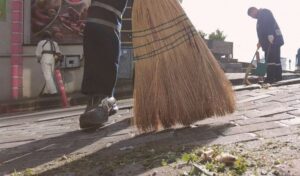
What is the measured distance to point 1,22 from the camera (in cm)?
1392

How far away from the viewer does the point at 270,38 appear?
10.2 m

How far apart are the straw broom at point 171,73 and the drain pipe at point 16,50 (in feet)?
36.9

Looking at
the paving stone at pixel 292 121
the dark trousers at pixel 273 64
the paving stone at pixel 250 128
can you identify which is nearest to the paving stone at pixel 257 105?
the paving stone at pixel 292 121

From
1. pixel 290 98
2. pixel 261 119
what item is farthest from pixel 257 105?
pixel 261 119

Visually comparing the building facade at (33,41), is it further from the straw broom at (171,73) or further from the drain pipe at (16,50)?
the straw broom at (171,73)

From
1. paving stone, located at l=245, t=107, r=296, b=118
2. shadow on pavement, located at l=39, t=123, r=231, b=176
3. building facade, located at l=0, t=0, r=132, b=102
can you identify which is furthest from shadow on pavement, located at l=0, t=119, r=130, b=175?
building facade, located at l=0, t=0, r=132, b=102

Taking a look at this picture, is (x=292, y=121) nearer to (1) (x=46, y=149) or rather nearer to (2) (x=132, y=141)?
(2) (x=132, y=141)

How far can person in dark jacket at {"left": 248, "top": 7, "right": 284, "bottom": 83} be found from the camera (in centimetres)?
1026

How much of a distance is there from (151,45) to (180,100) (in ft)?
1.29

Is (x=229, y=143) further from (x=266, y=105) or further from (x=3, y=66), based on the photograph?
(x=3, y=66)

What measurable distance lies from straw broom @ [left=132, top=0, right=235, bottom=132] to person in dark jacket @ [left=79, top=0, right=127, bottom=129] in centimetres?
18

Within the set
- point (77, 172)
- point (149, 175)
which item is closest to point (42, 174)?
point (77, 172)

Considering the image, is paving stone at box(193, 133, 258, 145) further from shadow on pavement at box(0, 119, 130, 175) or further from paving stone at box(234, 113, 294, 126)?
shadow on pavement at box(0, 119, 130, 175)

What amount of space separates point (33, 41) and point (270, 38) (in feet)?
22.8
